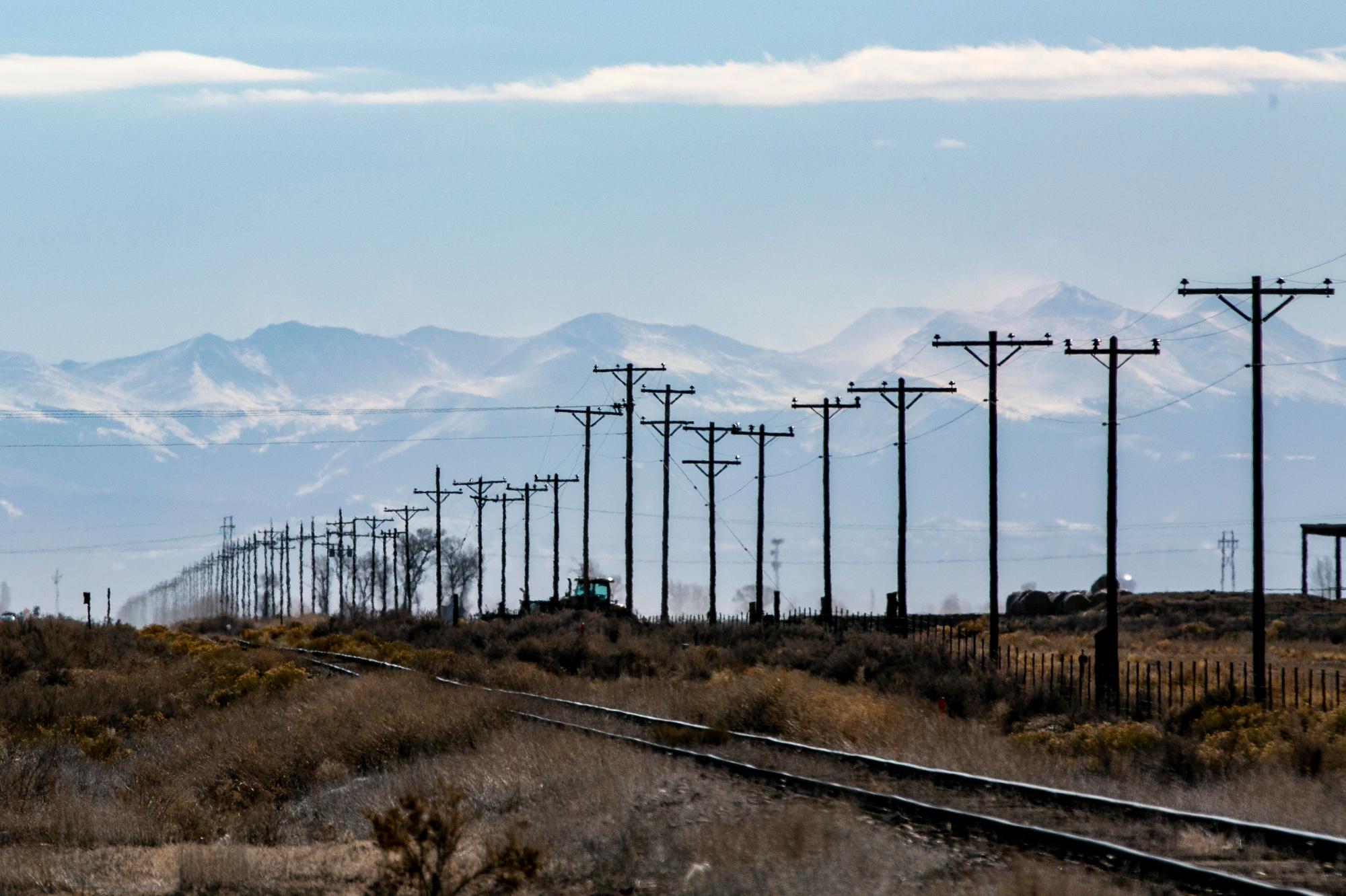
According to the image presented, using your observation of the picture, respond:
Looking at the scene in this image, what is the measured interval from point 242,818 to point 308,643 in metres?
46.6

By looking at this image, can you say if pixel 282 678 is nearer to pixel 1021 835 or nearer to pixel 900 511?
pixel 900 511

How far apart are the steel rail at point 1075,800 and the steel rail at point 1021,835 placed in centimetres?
100

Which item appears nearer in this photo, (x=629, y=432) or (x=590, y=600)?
(x=629, y=432)

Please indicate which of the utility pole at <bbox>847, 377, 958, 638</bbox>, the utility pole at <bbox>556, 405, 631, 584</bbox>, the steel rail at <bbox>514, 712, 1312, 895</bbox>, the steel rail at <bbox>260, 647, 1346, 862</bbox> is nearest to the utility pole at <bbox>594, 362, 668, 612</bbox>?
the utility pole at <bbox>556, 405, 631, 584</bbox>

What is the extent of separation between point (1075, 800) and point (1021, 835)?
2183mm

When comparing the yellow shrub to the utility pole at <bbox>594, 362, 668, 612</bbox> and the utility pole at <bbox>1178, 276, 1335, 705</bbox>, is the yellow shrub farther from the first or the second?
the utility pole at <bbox>594, 362, 668, 612</bbox>

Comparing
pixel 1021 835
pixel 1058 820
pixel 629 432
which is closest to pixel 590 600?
pixel 629 432

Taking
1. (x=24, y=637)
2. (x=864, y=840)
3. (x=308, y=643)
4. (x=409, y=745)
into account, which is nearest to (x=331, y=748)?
(x=409, y=745)

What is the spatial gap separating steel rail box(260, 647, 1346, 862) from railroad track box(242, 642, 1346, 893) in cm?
1

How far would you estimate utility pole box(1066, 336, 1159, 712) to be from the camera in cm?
3203

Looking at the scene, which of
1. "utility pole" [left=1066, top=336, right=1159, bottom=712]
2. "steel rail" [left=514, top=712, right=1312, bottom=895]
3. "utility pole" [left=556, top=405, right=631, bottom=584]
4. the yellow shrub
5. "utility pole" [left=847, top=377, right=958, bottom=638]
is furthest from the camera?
"utility pole" [left=556, top=405, right=631, bottom=584]

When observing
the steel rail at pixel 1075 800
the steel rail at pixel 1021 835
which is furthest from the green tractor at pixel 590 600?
the steel rail at pixel 1021 835

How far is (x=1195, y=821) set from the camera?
14992mm

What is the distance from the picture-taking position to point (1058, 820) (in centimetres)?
1599
